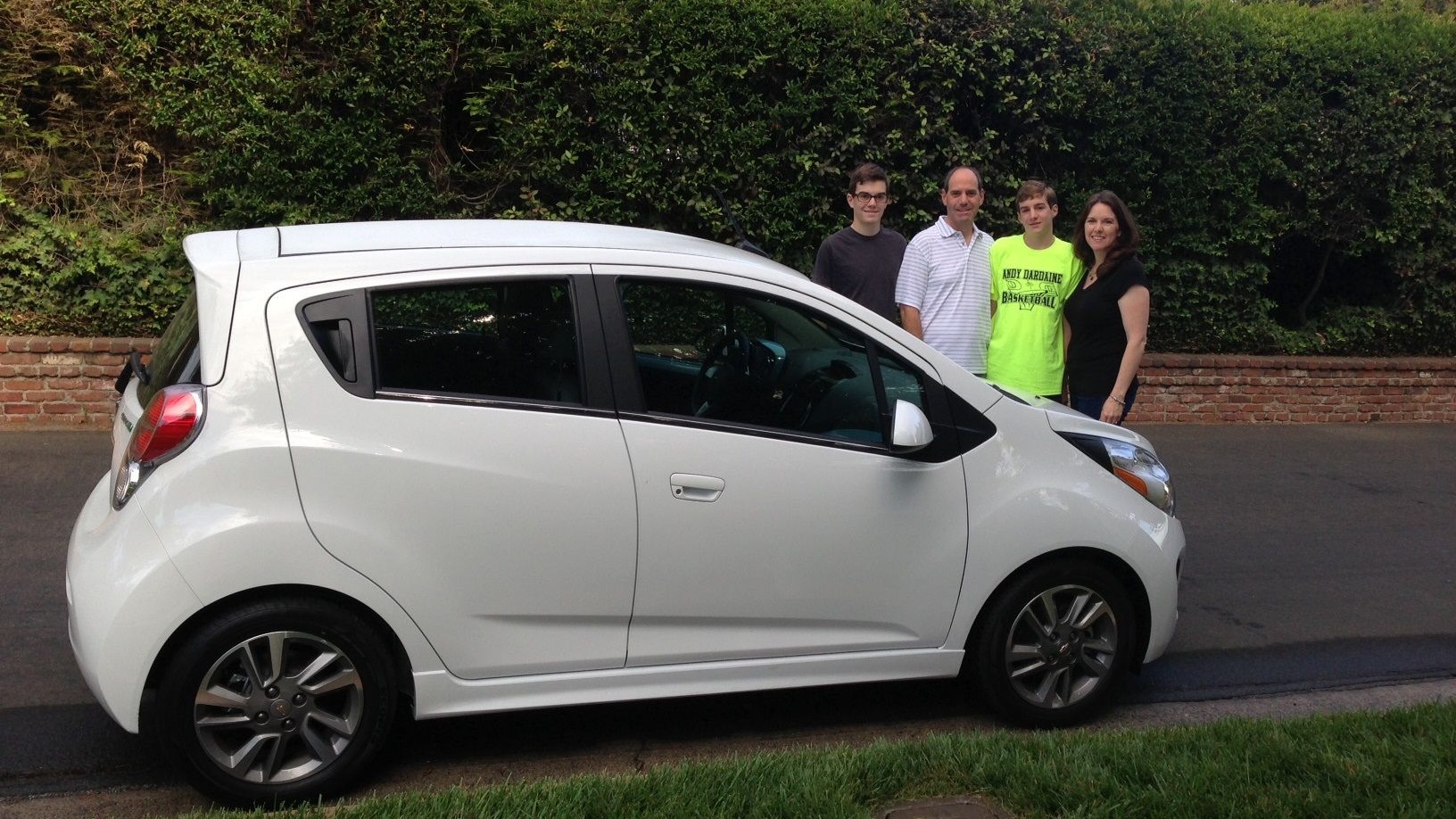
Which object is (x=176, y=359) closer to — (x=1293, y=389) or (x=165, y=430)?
(x=165, y=430)

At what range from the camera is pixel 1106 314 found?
564cm

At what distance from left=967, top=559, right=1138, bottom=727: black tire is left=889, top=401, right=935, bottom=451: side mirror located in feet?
2.27

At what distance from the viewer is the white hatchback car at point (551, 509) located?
3.56m

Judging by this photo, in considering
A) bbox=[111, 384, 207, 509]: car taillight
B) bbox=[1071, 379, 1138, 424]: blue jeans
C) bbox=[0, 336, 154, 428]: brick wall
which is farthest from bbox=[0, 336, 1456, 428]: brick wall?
bbox=[111, 384, 207, 509]: car taillight

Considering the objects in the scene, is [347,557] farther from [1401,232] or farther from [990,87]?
[1401,232]

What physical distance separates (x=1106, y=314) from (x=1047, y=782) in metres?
2.60

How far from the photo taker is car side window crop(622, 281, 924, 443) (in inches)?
161

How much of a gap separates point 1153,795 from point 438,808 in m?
1.96

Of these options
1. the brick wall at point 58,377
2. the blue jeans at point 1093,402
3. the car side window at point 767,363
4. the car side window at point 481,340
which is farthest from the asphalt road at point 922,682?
the car side window at point 481,340

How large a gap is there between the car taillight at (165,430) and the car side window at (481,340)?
51cm

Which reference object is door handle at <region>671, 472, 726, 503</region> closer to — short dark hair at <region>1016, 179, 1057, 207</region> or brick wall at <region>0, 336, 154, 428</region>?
short dark hair at <region>1016, 179, 1057, 207</region>

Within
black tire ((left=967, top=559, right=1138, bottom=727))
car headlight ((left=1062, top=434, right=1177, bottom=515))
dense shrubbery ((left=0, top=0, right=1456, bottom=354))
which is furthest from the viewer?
dense shrubbery ((left=0, top=0, right=1456, bottom=354))

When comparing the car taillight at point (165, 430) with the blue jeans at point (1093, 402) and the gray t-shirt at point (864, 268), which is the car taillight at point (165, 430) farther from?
the blue jeans at point (1093, 402)

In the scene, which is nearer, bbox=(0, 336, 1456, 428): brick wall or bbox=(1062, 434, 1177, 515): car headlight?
bbox=(1062, 434, 1177, 515): car headlight
